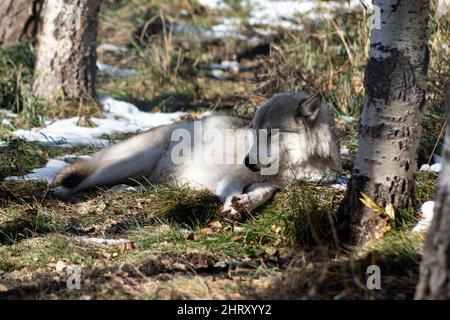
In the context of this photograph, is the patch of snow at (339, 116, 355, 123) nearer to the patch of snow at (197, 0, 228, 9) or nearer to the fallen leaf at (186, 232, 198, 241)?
the fallen leaf at (186, 232, 198, 241)

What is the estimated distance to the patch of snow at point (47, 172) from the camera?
6137 millimetres

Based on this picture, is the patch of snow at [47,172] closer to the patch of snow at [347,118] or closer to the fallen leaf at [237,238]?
the fallen leaf at [237,238]

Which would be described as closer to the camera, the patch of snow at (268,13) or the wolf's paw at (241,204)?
the wolf's paw at (241,204)

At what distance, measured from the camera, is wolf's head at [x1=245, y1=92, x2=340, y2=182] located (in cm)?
552

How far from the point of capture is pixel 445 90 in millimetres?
6910

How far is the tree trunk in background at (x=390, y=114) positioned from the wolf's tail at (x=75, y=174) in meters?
2.67

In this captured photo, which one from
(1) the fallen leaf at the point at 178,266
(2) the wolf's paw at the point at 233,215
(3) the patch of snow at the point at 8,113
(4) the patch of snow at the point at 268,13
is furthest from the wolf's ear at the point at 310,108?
(4) the patch of snow at the point at 268,13

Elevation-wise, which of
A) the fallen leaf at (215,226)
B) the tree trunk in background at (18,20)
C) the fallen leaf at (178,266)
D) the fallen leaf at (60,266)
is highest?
the tree trunk in background at (18,20)

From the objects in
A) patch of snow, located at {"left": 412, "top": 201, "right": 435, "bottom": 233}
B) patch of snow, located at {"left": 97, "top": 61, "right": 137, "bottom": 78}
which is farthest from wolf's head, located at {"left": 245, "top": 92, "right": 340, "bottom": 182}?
patch of snow, located at {"left": 97, "top": 61, "right": 137, "bottom": 78}

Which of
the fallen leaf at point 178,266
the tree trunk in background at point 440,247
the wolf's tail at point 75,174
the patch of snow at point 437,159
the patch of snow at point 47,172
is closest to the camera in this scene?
the tree trunk in background at point 440,247

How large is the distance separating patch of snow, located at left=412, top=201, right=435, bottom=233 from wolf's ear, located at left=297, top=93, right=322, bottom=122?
53.1 inches

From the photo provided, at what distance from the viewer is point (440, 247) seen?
2828 millimetres

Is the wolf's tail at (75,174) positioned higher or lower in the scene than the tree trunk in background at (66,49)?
lower

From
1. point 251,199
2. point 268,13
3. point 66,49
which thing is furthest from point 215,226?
point 268,13
